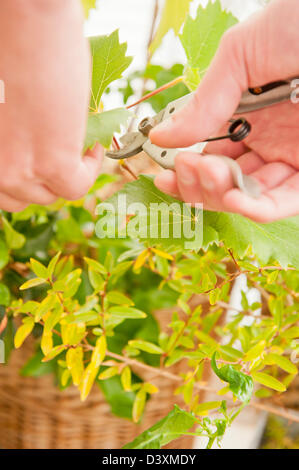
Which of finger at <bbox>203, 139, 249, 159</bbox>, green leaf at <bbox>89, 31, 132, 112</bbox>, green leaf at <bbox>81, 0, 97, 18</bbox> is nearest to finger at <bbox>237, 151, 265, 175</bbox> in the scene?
finger at <bbox>203, 139, 249, 159</bbox>

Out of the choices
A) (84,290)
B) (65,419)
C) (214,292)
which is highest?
(214,292)

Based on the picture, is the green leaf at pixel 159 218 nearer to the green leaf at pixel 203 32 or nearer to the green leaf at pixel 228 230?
the green leaf at pixel 228 230

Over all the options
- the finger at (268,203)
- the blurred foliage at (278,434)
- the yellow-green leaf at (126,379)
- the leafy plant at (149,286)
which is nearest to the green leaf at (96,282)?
the leafy plant at (149,286)

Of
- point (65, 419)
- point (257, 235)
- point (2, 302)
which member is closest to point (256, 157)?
point (257, 235)

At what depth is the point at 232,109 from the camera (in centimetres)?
31

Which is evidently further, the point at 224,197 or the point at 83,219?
the point at 83,219

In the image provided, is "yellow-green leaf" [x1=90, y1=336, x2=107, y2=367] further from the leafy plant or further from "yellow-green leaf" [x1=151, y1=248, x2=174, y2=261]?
"yellow-green leaf" [x1=151, y1=248, x2=174, y2=261]

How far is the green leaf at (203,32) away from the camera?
0.42 metres

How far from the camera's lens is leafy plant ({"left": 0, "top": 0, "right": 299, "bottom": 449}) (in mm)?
361

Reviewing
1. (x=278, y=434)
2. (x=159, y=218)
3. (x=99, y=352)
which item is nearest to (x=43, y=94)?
(x=159, y=218)

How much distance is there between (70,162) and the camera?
0.87ft

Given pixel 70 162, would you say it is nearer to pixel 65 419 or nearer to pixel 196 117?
pixel 196 117

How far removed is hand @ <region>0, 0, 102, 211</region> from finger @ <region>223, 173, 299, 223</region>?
0.32ft

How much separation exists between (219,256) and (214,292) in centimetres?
9
